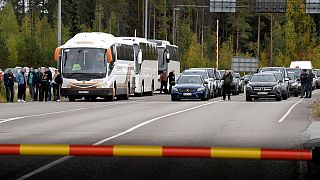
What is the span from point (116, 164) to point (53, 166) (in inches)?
46.8

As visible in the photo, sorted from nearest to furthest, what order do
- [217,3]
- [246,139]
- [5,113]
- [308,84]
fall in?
[246,139]
[5,113]
[308,84]
[217,3]

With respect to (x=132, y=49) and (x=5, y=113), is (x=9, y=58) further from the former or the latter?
(x=5, y=113)

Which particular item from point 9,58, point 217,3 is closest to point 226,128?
point 217,3

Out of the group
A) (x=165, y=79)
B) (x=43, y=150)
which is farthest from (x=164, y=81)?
(x=43, y=150)

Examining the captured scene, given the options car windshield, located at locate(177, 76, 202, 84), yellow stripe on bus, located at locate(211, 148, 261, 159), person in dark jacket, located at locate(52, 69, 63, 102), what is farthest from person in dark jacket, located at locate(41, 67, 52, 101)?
yellow stripe on bus, located at locate(211, 148, 261, 159)

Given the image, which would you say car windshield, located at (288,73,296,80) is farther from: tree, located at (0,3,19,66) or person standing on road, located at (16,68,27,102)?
tree, located at (0,3,19,66)

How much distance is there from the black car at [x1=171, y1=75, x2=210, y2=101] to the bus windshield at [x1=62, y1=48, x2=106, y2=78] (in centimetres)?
411

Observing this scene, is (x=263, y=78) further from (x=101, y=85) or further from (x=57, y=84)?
(x=57, y=84)

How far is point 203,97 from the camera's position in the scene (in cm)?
4856

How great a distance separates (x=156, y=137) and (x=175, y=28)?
107 meters

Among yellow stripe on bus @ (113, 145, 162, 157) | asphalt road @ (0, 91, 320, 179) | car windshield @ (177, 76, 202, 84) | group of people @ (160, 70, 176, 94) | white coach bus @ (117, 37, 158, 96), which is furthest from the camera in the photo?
group of people @ (160, 70, 176, 94)

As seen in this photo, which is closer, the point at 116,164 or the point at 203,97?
the point at 116,164

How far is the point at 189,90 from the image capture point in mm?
48000

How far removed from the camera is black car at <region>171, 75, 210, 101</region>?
1884 inches
